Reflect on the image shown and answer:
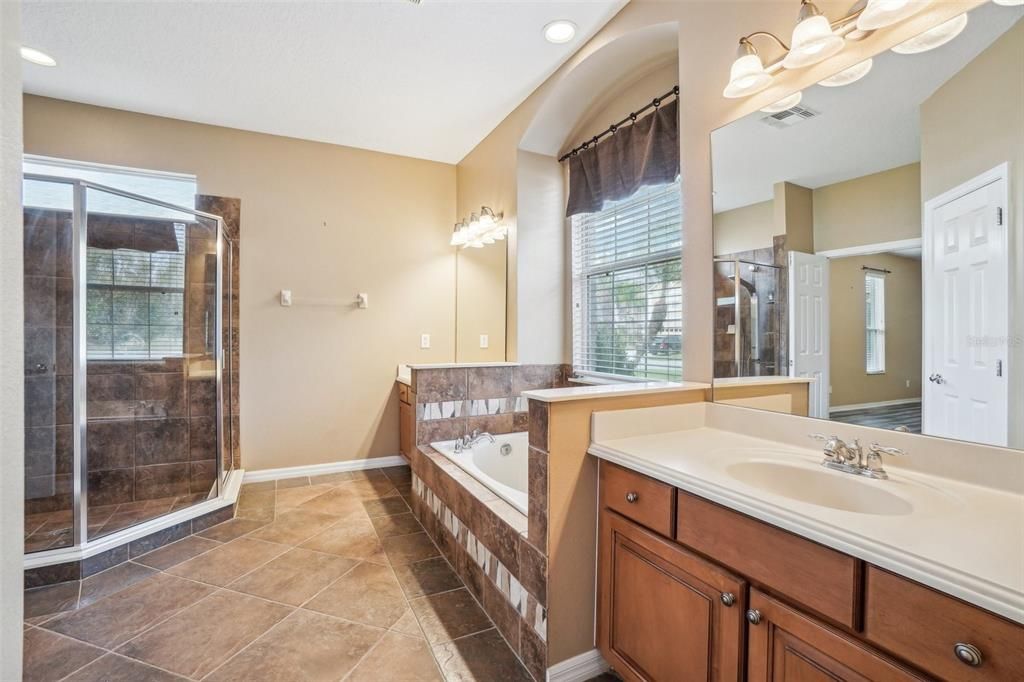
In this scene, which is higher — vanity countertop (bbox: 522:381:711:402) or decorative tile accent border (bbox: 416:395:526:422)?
vanity countertop (bbox: 522:381:711:402)

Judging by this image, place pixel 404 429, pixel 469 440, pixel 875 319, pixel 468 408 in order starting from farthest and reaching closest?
pixel 404 429 → pixel 468 408 → pixel 469 440 → pixel 875 319

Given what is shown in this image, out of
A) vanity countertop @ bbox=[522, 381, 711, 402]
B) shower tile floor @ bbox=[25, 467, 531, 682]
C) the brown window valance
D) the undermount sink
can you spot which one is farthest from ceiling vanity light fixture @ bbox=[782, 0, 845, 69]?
shower tile floor @ bbox=[25, 467, 531, 682]

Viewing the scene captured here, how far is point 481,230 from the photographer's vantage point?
3492 millimetres

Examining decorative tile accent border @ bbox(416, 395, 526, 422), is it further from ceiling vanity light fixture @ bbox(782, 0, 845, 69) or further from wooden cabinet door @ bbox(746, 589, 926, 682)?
ceiling vanity light fixture @ bbox(782, 0, 845, 69)

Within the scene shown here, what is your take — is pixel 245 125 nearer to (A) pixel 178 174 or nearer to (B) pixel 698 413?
(A) pixel 178 174

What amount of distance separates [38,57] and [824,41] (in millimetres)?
3811

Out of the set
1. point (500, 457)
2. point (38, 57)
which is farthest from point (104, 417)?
point (500, 457)

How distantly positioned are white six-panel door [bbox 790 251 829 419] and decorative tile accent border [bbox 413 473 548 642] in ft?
3.63

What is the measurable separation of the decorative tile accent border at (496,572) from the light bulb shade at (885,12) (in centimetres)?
193

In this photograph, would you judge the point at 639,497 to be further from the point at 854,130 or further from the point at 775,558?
the point at 854,130

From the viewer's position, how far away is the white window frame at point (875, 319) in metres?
1.26

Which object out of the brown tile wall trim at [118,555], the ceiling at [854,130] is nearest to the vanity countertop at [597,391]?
the ceiling at [854,130]

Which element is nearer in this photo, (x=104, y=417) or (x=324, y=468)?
(x=104, y=417)

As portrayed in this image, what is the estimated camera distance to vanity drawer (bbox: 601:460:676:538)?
1209mm
